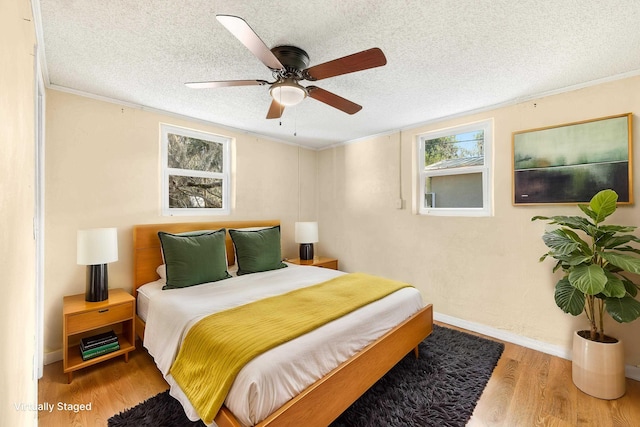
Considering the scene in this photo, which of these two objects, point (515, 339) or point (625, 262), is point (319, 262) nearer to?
point (515, 339)

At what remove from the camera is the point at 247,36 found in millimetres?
1304

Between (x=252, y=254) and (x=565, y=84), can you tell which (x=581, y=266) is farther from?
(x=252, y=254)

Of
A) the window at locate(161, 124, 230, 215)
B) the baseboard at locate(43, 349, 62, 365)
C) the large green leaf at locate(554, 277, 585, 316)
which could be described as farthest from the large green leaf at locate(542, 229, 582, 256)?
the baseboard at locate(43, 349, 62, 365)

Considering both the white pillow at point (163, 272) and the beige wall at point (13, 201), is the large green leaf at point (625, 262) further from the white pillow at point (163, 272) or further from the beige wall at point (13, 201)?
the white pillow at point (163, 272)

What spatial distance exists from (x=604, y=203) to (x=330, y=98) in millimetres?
2071

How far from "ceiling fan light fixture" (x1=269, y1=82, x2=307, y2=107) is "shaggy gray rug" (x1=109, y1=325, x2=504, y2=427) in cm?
209

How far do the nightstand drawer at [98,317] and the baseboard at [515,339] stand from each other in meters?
3.20

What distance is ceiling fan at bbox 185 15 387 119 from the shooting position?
4.54ft

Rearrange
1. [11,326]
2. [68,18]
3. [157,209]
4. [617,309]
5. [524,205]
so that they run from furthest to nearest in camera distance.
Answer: [157,209] < [524,205] < [617,309] < [68,18] < [11,326]

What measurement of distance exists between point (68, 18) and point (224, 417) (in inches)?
90.1

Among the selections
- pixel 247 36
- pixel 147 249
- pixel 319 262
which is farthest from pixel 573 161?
pixel 147 249

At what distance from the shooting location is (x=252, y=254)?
3.02 meters

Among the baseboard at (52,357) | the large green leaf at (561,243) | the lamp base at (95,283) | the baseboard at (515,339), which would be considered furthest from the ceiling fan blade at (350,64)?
the baseboard at (52,357)

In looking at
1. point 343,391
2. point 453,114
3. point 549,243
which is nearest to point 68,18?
point 343,391
